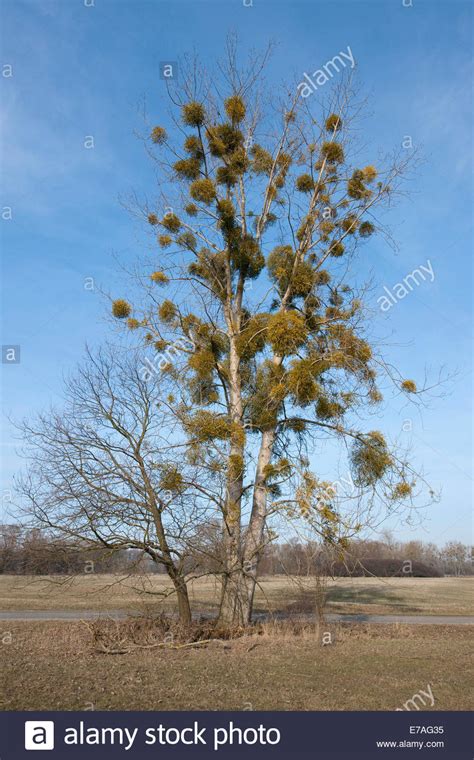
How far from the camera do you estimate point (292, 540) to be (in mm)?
11258

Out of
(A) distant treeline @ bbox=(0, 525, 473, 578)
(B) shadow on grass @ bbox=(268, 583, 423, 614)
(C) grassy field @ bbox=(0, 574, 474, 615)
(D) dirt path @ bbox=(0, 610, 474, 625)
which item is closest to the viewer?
(A) distant treeline @ bbox=(0, 525, 473, 578)

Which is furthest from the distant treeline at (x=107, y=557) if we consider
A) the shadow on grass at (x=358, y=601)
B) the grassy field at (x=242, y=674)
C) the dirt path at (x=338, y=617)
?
the dirt path at (x=338, y=617)

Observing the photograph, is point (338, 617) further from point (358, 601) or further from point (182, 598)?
point (358, 601)

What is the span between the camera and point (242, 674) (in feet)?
27.0

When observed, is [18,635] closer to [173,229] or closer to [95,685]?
[95,685]

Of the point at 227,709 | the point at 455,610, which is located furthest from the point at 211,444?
the point at 455,610

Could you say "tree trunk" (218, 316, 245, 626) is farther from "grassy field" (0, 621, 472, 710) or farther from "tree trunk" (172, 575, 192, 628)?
"grassy field" (0, 621, 472, 710)

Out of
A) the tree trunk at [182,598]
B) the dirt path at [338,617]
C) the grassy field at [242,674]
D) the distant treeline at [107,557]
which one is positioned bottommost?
the dirt path at [338,617]

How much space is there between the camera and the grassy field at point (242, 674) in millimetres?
6824

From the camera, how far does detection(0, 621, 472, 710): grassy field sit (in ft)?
22.4

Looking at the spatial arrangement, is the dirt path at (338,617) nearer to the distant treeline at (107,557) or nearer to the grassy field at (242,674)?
the grassy field at (242,674)
